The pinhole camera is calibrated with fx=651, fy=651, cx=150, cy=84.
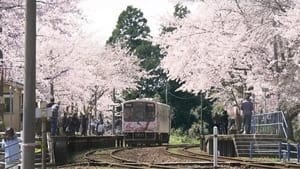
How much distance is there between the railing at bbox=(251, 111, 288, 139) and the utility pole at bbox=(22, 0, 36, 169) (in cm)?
1421

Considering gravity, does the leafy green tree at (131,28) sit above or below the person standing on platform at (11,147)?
above

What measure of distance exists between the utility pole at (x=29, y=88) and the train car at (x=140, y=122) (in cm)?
2703

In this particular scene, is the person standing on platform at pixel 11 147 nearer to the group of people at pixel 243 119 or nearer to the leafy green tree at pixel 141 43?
the group of people at pixel 243 119

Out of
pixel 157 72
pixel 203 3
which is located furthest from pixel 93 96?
pixel 203 3

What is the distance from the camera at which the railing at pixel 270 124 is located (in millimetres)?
22266

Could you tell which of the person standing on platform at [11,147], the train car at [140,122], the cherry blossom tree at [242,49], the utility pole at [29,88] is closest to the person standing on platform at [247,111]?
the cherry blossom tree at [242,49]

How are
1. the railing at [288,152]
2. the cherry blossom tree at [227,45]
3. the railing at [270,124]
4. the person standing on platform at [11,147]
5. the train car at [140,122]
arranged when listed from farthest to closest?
the train car at [140,122] → the cherry blossom tree at [227,45] → the railing at [270,124] → the railing at [288,152] → the person standing on platform at [11,147]

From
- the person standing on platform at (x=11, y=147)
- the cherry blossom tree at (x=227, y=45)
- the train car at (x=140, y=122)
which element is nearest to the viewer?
the person standing on platform at (x=11, y=147)

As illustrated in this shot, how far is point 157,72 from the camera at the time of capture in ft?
237

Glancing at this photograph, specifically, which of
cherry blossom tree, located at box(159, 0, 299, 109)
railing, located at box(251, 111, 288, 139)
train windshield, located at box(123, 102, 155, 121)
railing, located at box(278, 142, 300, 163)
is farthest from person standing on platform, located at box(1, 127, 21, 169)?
train windshield, located at box(123, 102, 155, 121)

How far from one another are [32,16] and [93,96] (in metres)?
44.2

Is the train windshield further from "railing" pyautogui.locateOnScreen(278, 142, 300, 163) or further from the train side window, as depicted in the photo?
"railing" pyautogui.locateOnScreen(278, 142, 300, 163)

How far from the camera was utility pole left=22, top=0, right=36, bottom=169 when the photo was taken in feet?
29.5

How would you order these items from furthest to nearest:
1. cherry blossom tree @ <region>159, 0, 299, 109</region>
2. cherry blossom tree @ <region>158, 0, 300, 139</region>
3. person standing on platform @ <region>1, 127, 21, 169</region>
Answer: cherry blossom tree @ <region>159, 0, 299, 109</region> < cherry blossom tree @ <region>158, 0, 300, 139</region> < person standing on platform @ <region>1, 127, 21, 169</region>
